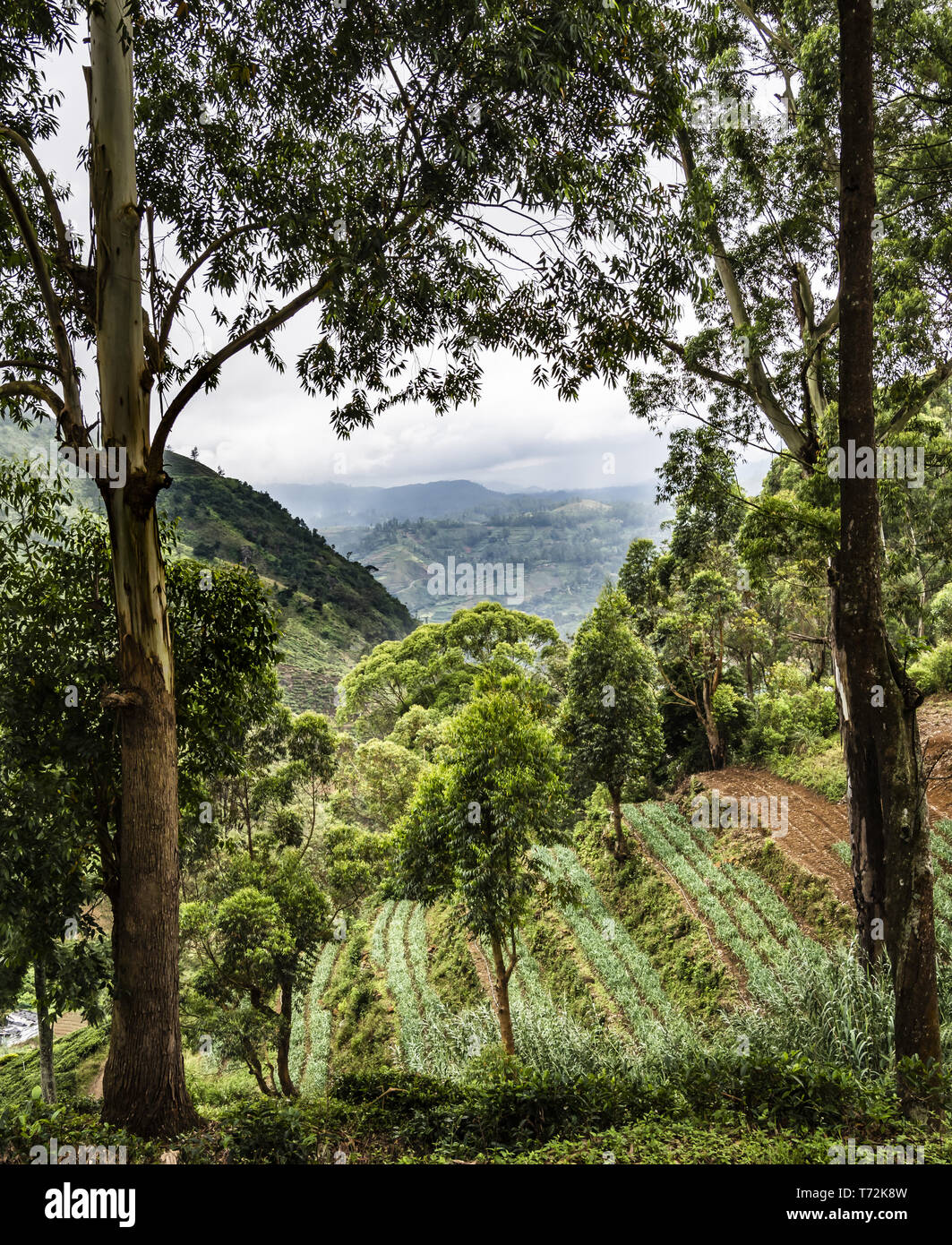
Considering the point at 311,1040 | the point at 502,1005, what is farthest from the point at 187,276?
the point at 311,1040

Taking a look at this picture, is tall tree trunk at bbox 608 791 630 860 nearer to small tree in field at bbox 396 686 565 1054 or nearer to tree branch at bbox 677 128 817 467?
small tree in field at bbox 396 686 565 1054

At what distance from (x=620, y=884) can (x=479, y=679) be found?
7.48 meters

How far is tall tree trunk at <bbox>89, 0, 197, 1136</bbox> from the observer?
4.57 meters

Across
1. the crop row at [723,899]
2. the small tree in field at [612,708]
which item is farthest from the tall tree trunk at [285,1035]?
the small tree in field at [612,708]

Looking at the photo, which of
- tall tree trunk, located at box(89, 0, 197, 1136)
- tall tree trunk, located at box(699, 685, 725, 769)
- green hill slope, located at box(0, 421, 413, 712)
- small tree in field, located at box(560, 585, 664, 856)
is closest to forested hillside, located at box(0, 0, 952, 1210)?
tall tree trunk, located at box(89, 0, 197, 1136)

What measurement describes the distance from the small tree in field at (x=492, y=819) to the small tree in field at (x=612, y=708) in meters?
5.90

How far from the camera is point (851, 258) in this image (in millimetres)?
5094

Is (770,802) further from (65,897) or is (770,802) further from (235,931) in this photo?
(65,897)

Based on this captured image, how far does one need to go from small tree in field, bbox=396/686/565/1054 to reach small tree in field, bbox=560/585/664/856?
5.90m

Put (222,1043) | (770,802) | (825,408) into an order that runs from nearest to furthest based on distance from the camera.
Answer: (825,408)
(222,1043)
(770,802)

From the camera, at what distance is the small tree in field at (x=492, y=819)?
29.0 feet

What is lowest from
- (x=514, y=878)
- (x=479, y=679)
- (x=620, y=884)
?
(x=620, y=884)

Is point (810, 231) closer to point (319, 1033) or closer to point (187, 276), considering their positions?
point (187, 276)
